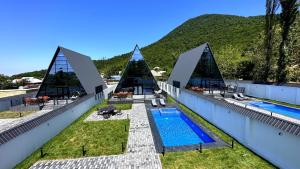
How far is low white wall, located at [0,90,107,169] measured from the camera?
8000 millimetres

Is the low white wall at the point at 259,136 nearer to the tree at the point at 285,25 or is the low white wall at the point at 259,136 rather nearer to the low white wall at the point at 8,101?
the tree at the point at 285,25

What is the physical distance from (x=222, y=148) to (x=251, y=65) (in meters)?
31.5

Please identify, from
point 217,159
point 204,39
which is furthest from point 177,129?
point 204,39

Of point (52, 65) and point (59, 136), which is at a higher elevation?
point (52, 65)

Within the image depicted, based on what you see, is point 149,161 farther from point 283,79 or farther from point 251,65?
point 251,65

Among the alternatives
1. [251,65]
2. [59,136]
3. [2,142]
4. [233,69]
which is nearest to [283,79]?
[251,65]

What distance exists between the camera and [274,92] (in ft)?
77.8

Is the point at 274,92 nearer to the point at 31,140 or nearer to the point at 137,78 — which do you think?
the point at 137,78

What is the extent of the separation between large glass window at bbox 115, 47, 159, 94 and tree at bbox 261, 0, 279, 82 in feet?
53.6

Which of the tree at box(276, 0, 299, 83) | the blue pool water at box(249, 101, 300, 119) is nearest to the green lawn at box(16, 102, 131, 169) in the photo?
the blue pool water at box(249, 101, 300, 119)

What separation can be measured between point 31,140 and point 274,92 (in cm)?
2475

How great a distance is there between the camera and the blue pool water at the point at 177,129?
12.3 m

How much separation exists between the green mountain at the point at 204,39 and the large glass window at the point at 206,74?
14088mm

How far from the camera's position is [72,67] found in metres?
23.6
